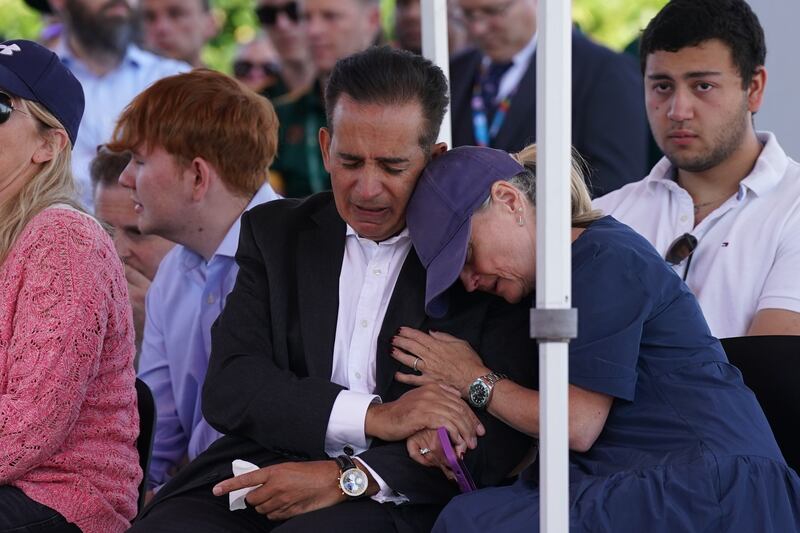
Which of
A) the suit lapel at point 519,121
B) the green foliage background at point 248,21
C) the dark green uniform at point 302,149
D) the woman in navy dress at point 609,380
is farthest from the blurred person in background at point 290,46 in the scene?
the woman in navy dress at point 609,380

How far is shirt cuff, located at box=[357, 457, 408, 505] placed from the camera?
2.95 metres

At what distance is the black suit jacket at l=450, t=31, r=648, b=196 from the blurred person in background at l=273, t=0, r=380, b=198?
55.0 inches

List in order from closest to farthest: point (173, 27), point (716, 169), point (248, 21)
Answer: point (716, 169), point (173, 27), point (248, 21)

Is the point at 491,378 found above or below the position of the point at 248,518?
above

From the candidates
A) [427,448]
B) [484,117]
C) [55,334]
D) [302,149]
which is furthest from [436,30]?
[302,149]

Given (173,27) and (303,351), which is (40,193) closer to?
(303,351)

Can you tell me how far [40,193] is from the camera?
3213 millimetres

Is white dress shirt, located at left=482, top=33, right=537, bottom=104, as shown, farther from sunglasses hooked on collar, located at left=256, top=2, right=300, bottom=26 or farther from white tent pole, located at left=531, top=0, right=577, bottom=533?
white tent pole, located at left=531, top=0, right=577, bottom=533

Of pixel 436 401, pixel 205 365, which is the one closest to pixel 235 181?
pixel 205 365

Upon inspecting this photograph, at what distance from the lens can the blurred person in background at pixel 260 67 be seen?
860 centimetres

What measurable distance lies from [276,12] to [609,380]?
20.3 ft

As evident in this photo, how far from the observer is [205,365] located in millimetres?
4020

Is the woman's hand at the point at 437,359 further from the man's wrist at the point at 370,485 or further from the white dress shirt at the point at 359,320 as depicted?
the man's wrist at the point at 370,485

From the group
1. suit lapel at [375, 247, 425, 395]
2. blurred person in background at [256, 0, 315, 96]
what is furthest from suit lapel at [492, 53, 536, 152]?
blurred person in background at [256, 0, 315, 96]
